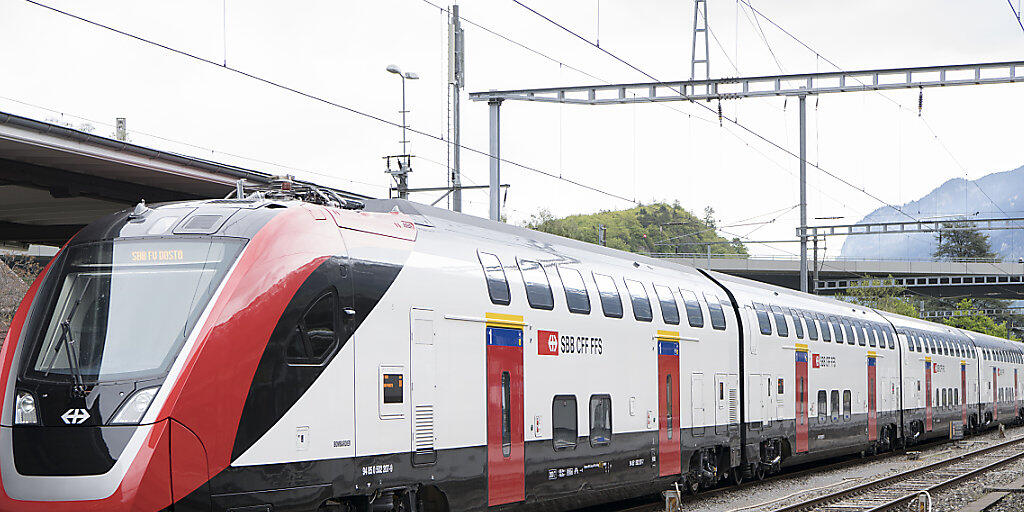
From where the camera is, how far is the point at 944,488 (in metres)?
22.3

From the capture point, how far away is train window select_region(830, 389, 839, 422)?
26266 millimetres

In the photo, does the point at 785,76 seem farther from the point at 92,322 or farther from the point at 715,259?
the point at 715,259

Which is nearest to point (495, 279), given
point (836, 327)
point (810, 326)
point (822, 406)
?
point (810, 326)

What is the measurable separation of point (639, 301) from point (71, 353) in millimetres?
9572

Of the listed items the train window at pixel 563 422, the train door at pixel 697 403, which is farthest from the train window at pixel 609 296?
the train door at pixel 697 403

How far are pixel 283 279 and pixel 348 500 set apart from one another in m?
2.39

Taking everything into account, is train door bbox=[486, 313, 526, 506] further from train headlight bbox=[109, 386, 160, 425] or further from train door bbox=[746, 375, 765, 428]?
train door bbox=[746, 375, 765, 428]

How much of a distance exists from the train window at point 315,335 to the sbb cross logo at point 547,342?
4.14 meters

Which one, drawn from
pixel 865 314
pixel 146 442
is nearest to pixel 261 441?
pixel 146 442

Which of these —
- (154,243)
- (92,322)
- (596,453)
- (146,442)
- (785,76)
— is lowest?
(596,453)

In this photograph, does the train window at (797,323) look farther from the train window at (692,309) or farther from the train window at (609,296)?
the train window at (609,296)

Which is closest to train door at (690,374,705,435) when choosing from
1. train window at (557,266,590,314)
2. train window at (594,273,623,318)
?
train window at (594,273,623,318)

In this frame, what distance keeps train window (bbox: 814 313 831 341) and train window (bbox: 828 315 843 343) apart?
31 cm

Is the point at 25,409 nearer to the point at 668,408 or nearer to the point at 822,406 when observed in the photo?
the point at 668,408
